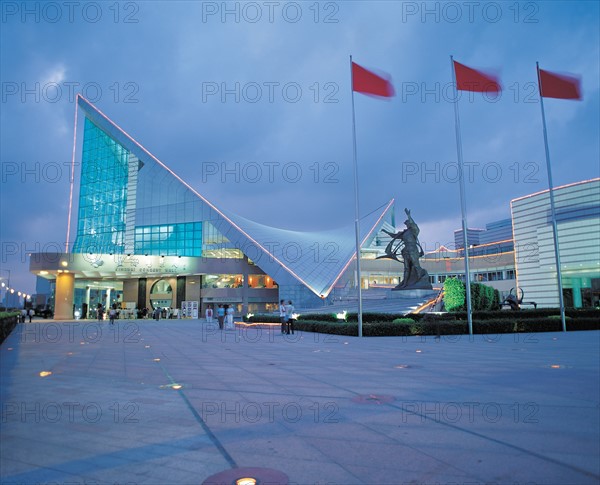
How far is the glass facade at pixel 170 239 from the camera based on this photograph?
45469mm

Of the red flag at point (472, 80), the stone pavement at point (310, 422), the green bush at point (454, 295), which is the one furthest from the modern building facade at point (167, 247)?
the stone pavement at point (310, 422)

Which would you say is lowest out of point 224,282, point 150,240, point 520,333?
point 520,333

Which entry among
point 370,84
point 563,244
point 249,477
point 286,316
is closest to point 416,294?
point 286,316

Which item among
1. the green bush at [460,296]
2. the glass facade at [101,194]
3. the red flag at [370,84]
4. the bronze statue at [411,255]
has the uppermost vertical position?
the glass facade at [101,194]

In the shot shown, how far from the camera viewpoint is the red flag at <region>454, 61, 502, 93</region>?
53.4 feet

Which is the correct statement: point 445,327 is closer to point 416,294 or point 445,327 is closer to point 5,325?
point 416,294

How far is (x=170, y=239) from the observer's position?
4656 centimetres

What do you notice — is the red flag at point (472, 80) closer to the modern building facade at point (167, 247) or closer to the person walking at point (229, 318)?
the person walking at point (229, 318)

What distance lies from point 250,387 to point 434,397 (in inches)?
108

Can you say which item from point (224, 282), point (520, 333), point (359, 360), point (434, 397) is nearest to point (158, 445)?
point (434, 397)

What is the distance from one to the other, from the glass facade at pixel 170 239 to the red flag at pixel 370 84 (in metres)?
32.1

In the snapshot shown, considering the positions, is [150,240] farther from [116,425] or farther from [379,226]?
Result: [116,425]

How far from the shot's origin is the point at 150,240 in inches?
1885

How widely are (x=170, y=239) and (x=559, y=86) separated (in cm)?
3850
